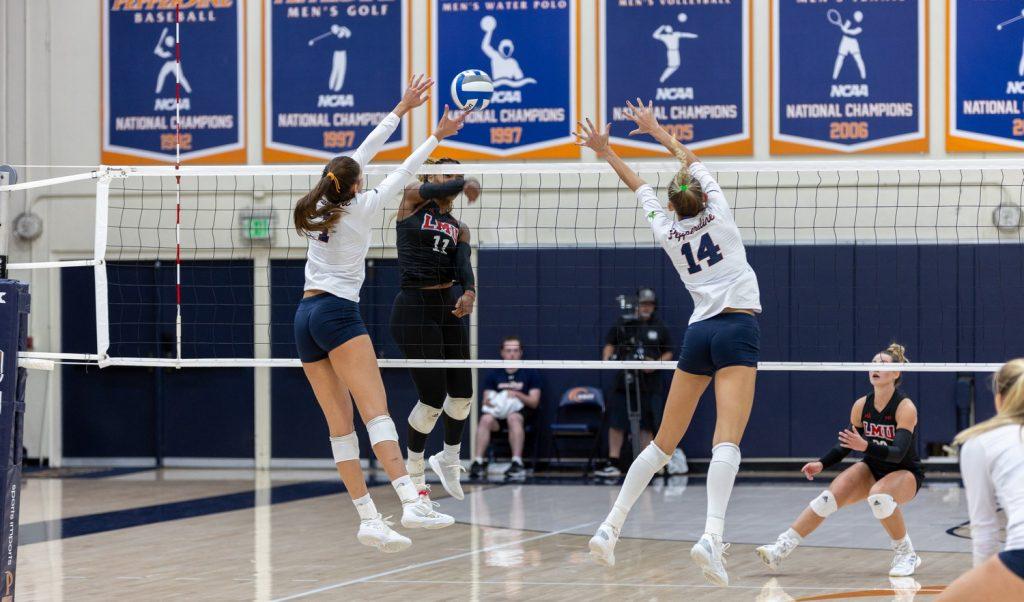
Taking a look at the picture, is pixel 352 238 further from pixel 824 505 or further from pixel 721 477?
pixel 824 505

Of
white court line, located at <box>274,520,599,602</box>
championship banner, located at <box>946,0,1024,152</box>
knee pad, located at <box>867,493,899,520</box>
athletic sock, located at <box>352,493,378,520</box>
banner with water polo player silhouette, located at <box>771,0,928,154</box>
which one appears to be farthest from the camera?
banner with water polo player silhouette, located at <box>771,0,928,154</box>

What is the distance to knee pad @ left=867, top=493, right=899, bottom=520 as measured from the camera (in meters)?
7.58

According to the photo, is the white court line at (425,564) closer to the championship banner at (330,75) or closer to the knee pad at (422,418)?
the knee pad at (422,418)

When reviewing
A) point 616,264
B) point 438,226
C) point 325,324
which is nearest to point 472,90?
point 438,226

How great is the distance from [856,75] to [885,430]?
248 inches

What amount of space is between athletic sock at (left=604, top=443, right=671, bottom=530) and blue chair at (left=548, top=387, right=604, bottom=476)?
7.06m

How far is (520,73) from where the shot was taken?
1368cm

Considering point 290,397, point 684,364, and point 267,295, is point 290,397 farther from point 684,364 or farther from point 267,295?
point 684,364

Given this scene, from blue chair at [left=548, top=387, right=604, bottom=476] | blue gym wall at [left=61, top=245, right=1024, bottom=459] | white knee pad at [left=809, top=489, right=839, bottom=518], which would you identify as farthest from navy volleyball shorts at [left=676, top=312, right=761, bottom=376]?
blue chair at [left=548, top=387, right=604, bottom=476]

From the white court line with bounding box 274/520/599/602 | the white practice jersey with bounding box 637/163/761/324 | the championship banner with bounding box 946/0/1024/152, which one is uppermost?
the championship banner with bounding box 946/0/1024/152

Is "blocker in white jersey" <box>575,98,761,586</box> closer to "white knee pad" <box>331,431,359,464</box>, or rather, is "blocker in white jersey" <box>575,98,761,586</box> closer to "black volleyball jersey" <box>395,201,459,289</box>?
"white knee pad" <box>331,431,359,464</box>

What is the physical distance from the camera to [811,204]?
44.0 feet

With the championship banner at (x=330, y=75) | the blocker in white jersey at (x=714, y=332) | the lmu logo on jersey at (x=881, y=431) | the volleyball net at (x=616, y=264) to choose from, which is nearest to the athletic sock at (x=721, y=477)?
the blocker in white jersey at (x=714, y=332)

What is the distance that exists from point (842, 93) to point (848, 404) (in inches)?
130
